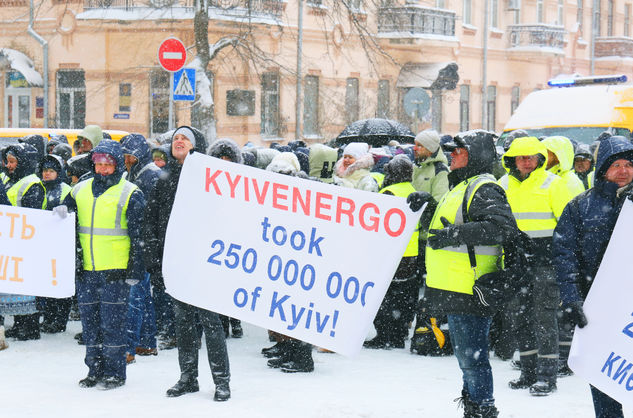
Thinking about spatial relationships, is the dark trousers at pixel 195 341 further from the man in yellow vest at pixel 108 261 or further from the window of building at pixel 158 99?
the window of building at pixel 158 99

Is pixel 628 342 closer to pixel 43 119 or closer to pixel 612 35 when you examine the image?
pixel 43 119

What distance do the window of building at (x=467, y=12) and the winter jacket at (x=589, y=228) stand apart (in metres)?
34.0

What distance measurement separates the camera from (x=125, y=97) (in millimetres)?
28328

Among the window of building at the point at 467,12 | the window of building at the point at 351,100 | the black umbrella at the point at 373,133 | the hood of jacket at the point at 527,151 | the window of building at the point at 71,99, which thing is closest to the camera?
the hood of jacket at the point at 527,151

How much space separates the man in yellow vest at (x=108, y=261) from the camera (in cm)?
786

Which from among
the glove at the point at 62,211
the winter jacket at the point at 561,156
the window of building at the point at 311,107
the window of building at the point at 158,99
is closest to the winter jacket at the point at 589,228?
the winter jacket at the point at 561,156

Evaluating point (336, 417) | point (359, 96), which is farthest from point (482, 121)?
point (336, 417)

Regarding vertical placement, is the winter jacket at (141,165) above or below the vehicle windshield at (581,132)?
below

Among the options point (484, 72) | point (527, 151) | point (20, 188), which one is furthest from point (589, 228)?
point (484, 72)

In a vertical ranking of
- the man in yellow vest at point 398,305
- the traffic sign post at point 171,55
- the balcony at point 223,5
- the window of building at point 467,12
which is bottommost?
the man in yellow vest at point 398,305

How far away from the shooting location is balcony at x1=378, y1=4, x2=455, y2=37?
34312mm

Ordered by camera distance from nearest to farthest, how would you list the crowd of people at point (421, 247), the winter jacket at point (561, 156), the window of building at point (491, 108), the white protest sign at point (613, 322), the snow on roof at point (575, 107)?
the white protest sign at point (613, 322)
the crowd of people at point (421, 247)
the winter jacket at point (561, 156)
the snow on roof at point (575, 107)
the window of building at point (491, 108)

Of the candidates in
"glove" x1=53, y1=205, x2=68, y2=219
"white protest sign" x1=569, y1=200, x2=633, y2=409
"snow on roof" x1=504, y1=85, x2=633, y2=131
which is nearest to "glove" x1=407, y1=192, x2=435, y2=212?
"white protest sign" x1=569, y1=200, x2=633, y2=409

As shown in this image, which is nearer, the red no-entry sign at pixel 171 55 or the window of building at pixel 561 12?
the red no-entry sign at pixel 171 55
